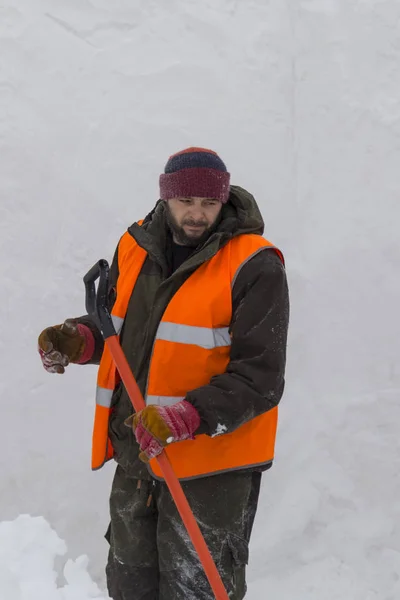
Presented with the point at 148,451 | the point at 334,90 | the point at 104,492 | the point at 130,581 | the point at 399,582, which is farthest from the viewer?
the point at 334,90

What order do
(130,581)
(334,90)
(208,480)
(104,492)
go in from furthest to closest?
1. (334,90)
2. (104,492)
3. (130,581)
4. (208,480)

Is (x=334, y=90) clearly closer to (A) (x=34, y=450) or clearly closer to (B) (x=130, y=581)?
(A) (x=34, y=450)

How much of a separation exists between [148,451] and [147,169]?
2981 millimetres

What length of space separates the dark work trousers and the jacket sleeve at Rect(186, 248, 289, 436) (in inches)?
11.7

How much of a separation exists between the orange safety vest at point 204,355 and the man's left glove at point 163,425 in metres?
0.18

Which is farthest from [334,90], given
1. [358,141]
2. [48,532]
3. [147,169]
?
[48,532]

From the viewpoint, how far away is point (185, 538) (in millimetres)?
2123

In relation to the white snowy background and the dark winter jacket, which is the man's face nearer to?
the dark winter jacket

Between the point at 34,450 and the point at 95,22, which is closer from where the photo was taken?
the point at 34,450

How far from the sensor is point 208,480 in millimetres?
2119

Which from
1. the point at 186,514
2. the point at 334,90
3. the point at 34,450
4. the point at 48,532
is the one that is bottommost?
the point at 48,532

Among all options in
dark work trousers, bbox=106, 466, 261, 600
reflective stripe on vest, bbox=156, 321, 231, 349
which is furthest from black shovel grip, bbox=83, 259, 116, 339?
dark work trousers, bbox=106, 466, 261, 600

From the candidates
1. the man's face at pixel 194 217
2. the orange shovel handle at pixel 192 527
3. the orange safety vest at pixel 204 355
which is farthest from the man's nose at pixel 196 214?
the orange shovel handle at pixel 192 527

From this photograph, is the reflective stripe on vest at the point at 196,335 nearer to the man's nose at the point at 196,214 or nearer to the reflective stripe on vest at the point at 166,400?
the reflective stripe on vest at the point at 166,400
